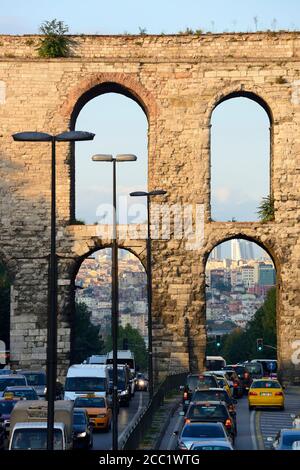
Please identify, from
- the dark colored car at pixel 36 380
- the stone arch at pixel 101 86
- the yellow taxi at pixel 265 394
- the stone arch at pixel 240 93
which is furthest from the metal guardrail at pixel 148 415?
the stone arch at pixel 101 86

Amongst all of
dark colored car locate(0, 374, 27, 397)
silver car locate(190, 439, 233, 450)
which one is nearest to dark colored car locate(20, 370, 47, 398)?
dark colored car locate(0, 374, 27, 397)

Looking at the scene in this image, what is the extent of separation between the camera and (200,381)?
178 ft

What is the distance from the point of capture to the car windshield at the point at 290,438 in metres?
31.4

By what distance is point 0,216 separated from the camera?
228ft

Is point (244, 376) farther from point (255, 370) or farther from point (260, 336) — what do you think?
point (260, 336)

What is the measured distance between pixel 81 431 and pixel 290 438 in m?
9.84

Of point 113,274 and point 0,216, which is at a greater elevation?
point 0,216

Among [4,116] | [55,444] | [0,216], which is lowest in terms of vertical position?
[55,444]

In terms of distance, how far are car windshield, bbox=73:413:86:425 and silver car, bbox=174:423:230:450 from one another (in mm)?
6155

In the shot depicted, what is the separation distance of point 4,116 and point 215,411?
103 ft

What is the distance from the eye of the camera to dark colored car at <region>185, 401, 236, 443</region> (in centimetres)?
4044

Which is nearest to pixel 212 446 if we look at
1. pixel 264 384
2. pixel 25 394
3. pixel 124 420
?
pixel 25 394
